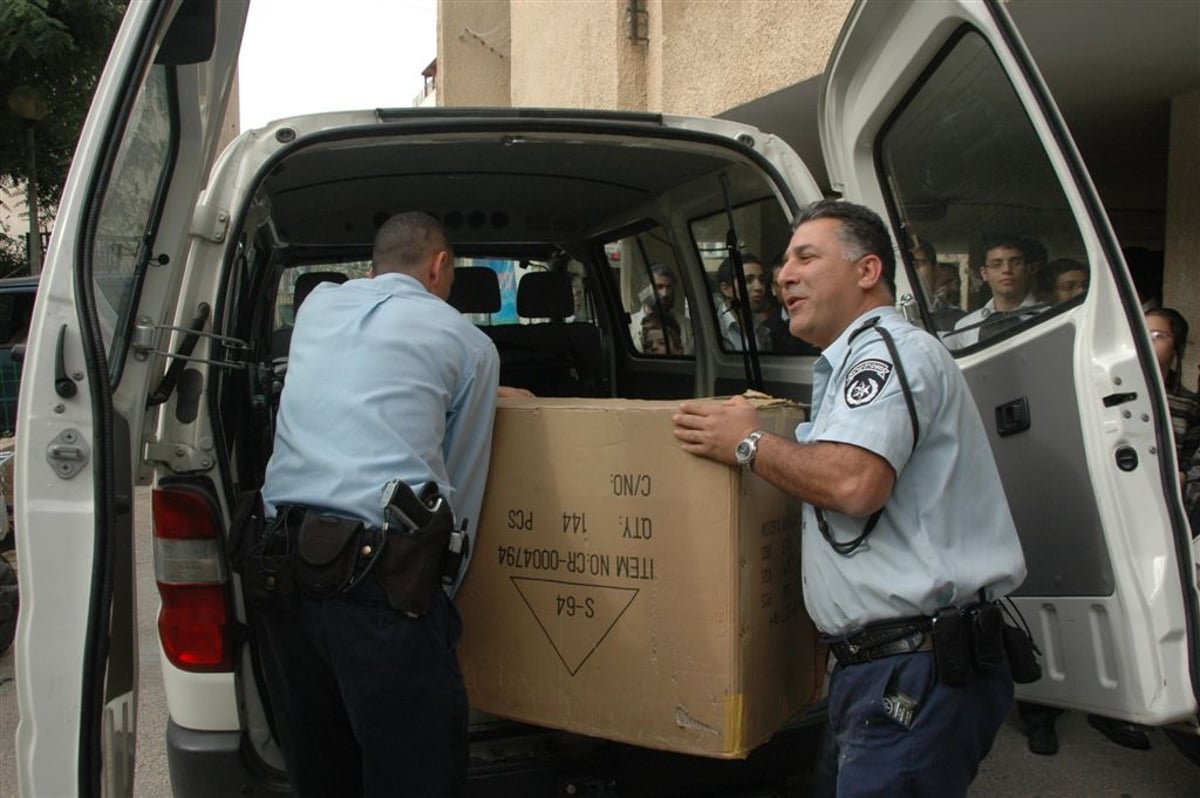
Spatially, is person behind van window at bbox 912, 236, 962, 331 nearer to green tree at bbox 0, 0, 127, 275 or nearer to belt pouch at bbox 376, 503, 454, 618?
belt pouch at bbox 376, 503, 454, 618

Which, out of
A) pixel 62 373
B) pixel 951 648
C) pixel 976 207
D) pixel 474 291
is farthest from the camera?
pixel 474 291

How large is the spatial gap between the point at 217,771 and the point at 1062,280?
6.76 feet

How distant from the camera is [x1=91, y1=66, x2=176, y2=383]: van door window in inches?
71.3

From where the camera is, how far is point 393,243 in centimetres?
226

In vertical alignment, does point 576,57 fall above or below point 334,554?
above

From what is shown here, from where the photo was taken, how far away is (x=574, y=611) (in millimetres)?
2053

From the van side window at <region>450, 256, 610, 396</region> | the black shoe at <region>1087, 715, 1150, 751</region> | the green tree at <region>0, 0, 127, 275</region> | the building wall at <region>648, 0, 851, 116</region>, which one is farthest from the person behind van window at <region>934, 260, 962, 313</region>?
the green tree at <region>0, 0, 127, 275</region>

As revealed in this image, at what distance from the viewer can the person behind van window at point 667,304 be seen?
452 cm

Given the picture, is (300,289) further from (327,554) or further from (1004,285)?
(1004,285)

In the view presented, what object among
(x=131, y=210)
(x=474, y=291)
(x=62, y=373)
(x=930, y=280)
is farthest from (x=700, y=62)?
(x=62, y=373)

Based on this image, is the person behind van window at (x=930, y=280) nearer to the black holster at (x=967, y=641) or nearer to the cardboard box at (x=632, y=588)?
the cardboard box at (x=632, y=588)

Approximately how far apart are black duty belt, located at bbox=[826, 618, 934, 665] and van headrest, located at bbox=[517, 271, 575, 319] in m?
3.15

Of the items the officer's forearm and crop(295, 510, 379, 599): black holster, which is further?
crop(295, 510, 379, 599): black holster

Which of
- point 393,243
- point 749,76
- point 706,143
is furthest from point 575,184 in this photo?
point 749,76
